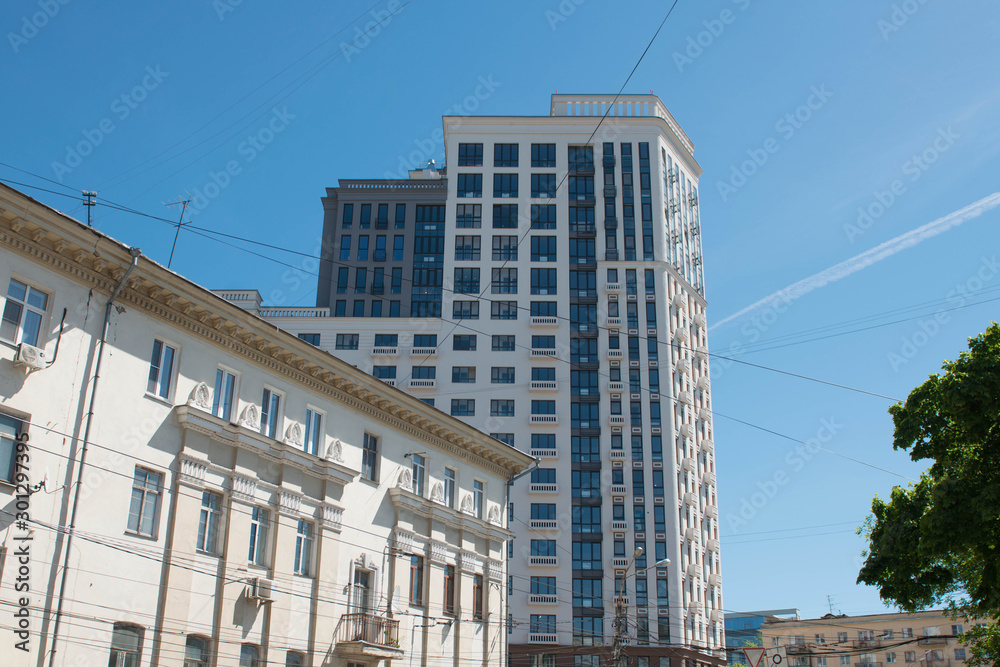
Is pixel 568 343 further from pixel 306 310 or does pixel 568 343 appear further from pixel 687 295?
pixel 306 310

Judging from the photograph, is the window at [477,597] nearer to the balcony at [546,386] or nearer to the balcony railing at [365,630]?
the balcony railing at [365,630]

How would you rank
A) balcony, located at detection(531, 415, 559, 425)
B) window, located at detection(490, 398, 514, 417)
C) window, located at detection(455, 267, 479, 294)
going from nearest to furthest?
balcony, located at detection(531, 415, 559, 425), window, located at detection(490, 398, 514, 417), window, located at detection(455, 267, 479, 294)

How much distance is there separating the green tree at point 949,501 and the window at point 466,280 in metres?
54.2

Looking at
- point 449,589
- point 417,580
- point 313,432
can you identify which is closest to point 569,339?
point 449,589

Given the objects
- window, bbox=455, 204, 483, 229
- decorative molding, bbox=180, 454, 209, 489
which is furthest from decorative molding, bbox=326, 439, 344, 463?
window, bbox=455, 204, 483, 229

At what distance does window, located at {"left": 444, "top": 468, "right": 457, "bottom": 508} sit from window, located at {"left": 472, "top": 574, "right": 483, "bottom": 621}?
294 cm

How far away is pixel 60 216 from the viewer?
2111 cm

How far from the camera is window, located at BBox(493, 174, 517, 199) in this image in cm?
8394

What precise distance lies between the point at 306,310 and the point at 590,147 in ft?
99.3

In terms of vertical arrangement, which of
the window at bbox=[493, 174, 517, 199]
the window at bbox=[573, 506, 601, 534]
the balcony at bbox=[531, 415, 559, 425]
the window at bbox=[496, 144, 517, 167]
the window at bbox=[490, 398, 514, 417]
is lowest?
the window at bbox=[573, 506, 601, 534]

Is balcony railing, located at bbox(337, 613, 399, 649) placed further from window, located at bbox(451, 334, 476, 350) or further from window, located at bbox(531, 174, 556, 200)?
window, located at bbox(531, 174, 556, 200)

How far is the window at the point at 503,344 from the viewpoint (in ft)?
260

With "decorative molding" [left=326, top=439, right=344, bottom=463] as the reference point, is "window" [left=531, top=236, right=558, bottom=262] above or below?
above

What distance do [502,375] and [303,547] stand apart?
51.3 meters
